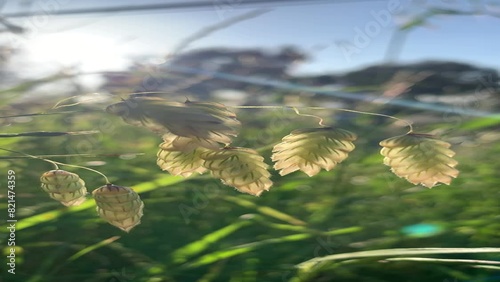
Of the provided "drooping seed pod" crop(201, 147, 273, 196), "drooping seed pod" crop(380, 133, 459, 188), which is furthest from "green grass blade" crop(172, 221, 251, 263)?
"drooping seed pod" crop(380, 133, 459, 188)

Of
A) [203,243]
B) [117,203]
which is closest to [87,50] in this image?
[117,203]

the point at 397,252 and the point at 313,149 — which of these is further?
the point at 397,252

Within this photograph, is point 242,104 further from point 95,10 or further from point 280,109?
point 95,10

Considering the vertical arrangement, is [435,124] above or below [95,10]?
above

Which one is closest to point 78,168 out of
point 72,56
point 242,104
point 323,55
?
point 72,56

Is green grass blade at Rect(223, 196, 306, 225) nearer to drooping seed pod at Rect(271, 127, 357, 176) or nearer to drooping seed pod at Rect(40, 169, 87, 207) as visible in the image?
drooping seed pod at Rect(271, 127, 357, 176)

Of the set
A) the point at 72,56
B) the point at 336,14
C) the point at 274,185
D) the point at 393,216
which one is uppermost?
the point at 336,14

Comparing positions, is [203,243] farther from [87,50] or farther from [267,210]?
[87,50]
